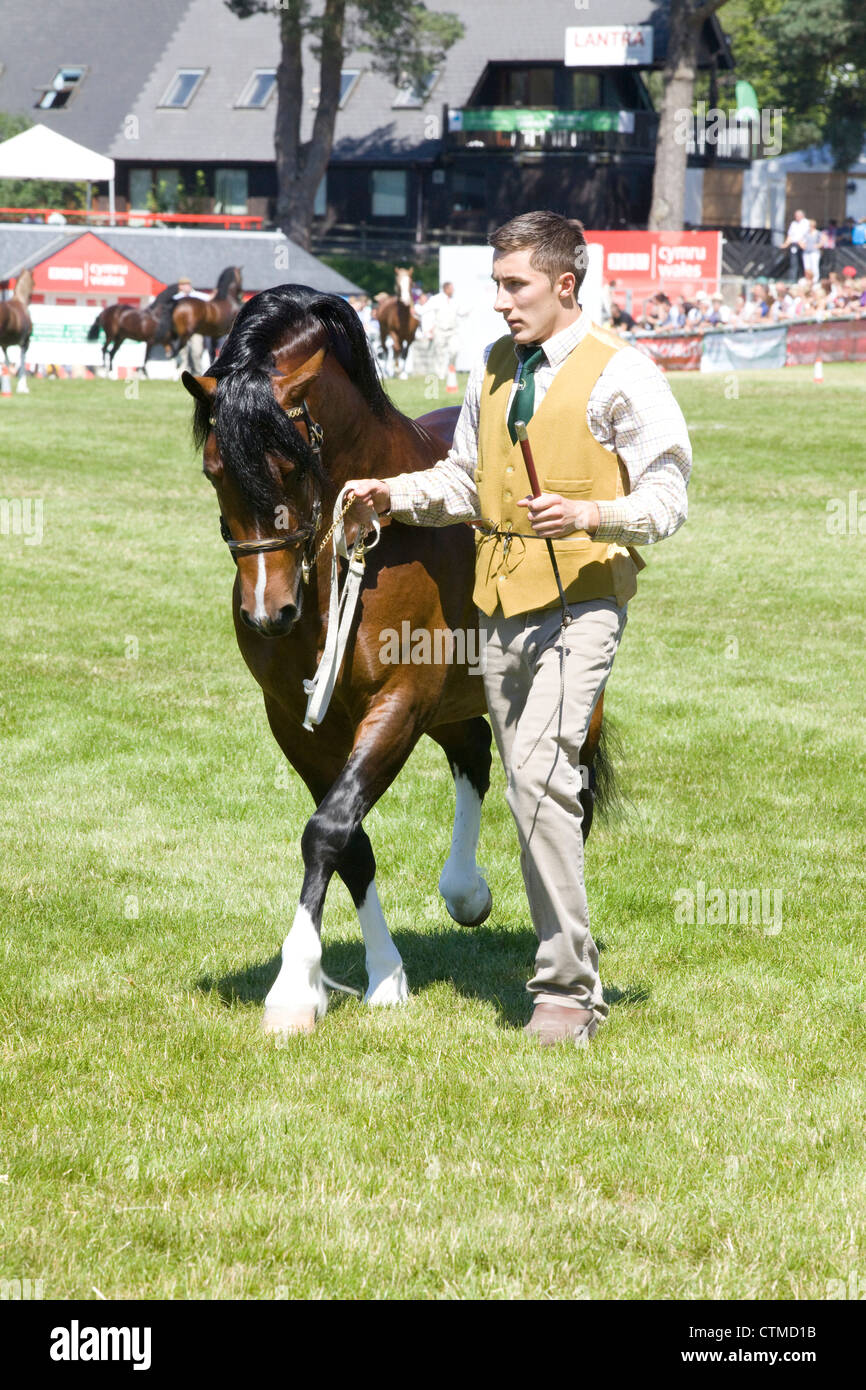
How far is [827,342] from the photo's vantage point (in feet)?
118

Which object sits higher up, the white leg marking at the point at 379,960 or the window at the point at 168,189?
the window at the point at 168,189

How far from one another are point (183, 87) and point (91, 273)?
31.3 metres

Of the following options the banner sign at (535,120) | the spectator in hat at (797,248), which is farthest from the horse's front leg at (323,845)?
the banner sign at (535,120)

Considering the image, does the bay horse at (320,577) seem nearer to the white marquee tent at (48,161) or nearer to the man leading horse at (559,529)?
the man leading horse at (559,529)

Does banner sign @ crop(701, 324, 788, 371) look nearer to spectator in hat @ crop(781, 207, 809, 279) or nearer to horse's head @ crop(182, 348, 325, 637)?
spectator in hat @ crop(781, 207, 809, 279)

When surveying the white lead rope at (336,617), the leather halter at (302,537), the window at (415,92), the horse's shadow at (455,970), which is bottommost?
the horse's shadow at (455,970)

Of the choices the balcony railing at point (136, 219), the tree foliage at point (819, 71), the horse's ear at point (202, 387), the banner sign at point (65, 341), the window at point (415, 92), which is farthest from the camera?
the tree foliage at point (819, 71)

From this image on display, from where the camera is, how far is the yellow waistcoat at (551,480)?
462 centimetres

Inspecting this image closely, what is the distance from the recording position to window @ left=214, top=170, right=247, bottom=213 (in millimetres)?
61438

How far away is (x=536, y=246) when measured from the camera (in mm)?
4570

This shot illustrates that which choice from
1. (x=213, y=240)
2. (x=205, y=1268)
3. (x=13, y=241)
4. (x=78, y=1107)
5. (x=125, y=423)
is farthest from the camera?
(x=213, y=240)

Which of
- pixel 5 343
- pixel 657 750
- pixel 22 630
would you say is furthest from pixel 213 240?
pixel 657 750

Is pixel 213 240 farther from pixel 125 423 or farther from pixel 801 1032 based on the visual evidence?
pixel 801 1032

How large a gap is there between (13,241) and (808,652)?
2863 cm
